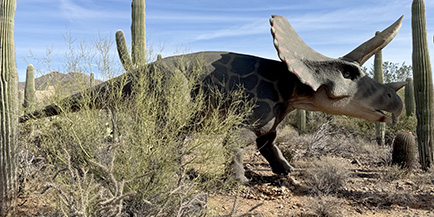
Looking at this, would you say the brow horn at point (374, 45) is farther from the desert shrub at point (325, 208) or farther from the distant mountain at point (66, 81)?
the distant mountain at point (66, 81)

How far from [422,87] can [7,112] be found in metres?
7.66

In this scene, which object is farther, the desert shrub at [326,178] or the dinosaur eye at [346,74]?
the desert shrub at [326,178]

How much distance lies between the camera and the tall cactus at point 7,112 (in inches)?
174

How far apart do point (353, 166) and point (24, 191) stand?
20.2 ft

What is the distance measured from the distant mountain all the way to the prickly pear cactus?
224 inches

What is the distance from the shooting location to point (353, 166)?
24.5ft

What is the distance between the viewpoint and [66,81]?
4480 millimetres

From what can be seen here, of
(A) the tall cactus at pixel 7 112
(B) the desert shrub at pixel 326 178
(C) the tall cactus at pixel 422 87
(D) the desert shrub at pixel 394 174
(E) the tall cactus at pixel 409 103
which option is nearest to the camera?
(A) the tall cactus at pixel 7 112

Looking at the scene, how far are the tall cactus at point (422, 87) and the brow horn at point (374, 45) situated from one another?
9.74ft

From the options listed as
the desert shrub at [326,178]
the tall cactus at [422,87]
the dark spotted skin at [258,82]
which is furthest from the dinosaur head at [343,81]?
the tall cactus at [422,87]

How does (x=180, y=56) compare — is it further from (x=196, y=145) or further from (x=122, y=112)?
(x=196, y=145)

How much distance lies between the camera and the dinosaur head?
486 cm

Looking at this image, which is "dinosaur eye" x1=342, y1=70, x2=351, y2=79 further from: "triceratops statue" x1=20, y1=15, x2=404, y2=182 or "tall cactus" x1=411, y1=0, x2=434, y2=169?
"tall cactus" x1=411, y1=0, x2=434, y2=169

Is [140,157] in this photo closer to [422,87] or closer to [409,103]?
[422,87]
